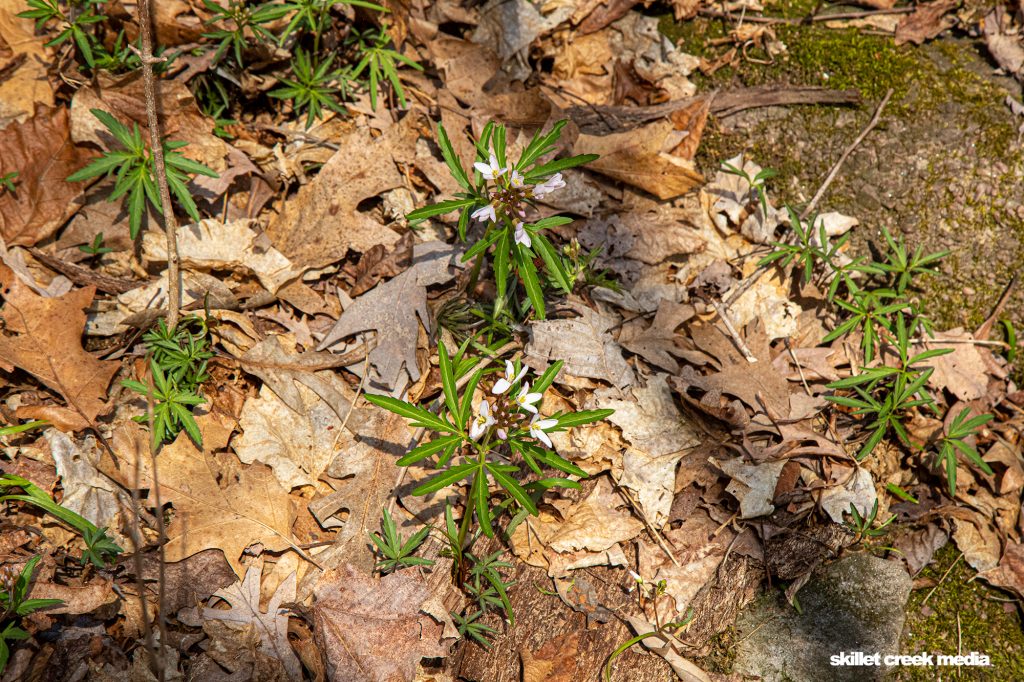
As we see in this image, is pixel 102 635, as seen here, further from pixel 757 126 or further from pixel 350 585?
pixel 757 126

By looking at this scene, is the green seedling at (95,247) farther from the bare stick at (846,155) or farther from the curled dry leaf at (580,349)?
the bare stick at (846,155)

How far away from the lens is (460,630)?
8.32 feet

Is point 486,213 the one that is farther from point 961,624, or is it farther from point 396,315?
point 961,624

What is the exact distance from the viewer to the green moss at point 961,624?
279cm

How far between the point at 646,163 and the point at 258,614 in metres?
2.81

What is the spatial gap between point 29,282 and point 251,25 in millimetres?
1598

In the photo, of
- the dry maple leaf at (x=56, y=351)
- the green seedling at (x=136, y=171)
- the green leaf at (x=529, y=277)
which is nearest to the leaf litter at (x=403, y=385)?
the dry maple leaf at (x=56, y=351)

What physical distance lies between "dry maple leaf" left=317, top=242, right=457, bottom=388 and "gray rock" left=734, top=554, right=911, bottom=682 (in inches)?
72.5

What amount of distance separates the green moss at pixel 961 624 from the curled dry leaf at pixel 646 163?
86.1 inches

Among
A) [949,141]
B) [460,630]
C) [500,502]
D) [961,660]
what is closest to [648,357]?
[500,502]

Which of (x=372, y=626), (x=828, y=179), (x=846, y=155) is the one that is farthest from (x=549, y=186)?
(x=846, y=155)

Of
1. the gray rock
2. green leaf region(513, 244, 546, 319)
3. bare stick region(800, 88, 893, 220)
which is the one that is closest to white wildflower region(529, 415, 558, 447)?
green leaf region(513, 244, 546, 319)

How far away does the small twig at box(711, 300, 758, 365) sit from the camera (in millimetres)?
3137

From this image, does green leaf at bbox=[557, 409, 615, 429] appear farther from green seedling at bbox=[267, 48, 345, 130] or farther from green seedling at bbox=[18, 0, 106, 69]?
green seedling at bbox=[18, 0, 106, 69]
